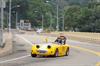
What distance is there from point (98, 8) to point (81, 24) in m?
9.15

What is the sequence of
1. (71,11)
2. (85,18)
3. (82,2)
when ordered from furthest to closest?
(82,2), (71,11), (85,18)

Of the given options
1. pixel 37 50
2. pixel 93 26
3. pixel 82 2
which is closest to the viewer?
pixel 37 50

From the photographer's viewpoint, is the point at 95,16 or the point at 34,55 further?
the point at 95,16

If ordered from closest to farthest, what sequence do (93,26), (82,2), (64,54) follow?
1. (64,54)
2. (93,26)
3. (82,2)

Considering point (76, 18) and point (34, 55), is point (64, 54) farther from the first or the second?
point (76, 18)

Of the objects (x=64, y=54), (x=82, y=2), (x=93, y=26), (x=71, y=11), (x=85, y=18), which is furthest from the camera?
(x=82, y=2)

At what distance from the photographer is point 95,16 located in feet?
409

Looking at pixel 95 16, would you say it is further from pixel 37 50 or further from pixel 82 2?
pixel 37 50

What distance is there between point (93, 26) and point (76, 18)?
1778 centimetres

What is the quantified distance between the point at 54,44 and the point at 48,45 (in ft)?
2.44

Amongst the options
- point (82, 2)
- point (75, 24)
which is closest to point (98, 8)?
point (75, 24)

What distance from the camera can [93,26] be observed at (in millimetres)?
119625

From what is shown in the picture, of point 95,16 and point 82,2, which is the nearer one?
point 95,16

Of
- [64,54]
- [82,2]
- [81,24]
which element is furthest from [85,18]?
[64,54]
